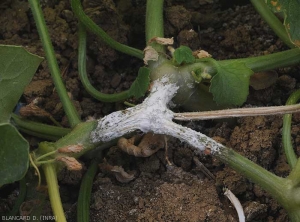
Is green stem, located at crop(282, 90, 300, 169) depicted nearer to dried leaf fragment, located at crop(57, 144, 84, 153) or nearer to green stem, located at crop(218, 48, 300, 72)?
green stem, located at crop(218, 48, 300, 72)

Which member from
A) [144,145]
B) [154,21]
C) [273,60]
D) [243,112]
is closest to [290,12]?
[273,60]

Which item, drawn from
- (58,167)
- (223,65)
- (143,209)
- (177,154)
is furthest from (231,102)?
(58,167)

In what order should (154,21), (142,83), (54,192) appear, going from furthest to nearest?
(154,21) → (142,83) → (54,192)

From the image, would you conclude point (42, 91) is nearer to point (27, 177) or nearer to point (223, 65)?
point (27, 177)

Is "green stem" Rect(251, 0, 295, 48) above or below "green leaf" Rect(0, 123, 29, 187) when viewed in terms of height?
above

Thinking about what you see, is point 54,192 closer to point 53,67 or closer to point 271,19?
point 53,67

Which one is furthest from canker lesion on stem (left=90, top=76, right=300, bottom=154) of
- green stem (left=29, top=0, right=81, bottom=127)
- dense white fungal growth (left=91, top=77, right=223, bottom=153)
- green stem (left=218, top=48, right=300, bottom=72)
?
green stem (left=218, top=48, right=300, bottom=72)
